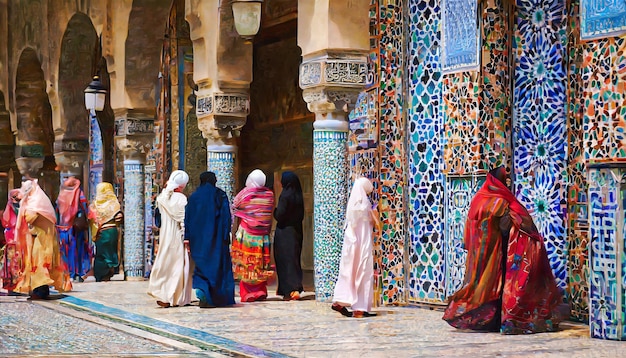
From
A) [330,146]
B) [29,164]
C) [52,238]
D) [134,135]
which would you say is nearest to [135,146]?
[134,135]

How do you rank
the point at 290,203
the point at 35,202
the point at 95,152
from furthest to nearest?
the point at 95,152, the point at 290,203, the point at 35,202

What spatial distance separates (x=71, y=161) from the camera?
61.6 ft

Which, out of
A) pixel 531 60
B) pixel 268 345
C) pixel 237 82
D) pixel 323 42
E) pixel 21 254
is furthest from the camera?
pixel 237 82

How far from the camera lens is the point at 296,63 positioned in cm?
1598

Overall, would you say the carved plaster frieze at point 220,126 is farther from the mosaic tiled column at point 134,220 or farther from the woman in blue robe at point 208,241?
the mosaic tiled column at point 134,220

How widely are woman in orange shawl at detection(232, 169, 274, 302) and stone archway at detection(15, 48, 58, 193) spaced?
32.0 feet

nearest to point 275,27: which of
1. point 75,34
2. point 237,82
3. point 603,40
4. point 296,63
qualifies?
point 296,63

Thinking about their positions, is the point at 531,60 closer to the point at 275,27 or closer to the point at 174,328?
the point at 174,328

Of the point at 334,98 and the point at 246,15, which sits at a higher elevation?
the point at 246,15

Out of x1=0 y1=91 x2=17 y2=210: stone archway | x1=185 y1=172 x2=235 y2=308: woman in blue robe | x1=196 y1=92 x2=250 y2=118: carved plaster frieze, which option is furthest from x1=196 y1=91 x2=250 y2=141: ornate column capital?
x1=0 y1=91 x2=17 y2=210: stone archway

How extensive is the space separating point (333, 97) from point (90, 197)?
8717 mm

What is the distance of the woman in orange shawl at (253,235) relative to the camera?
11719 mm

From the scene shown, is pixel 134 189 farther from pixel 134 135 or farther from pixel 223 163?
pixel 223 163

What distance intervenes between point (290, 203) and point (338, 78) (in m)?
1.74
